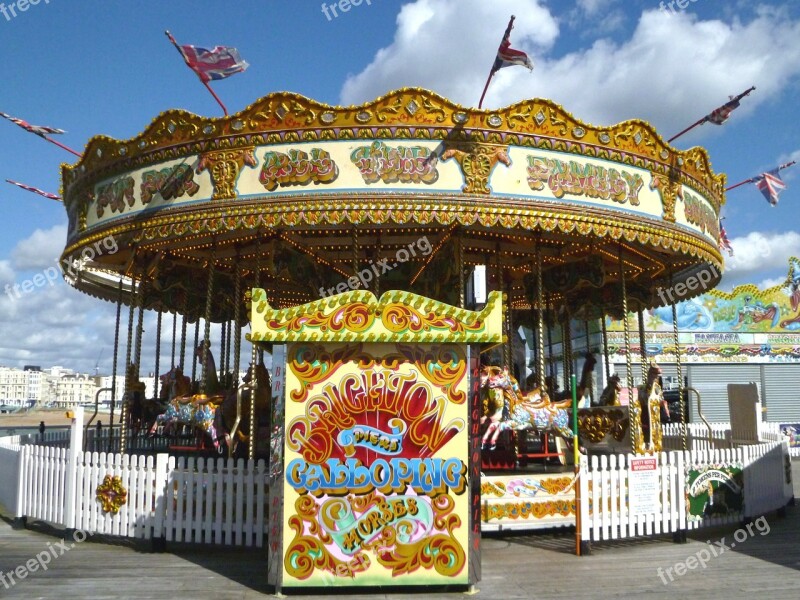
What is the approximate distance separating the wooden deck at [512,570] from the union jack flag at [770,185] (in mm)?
6918

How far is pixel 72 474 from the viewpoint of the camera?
27.4 feet

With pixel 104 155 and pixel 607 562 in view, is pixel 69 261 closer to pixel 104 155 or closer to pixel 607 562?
pixel 104 155

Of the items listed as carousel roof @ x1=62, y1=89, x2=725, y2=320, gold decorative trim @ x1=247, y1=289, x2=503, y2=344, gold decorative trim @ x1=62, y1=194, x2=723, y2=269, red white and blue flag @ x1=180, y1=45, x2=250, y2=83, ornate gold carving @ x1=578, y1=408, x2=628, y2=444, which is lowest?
ornate gold carving @ x1=578, y1=408, x2=628, y2=444

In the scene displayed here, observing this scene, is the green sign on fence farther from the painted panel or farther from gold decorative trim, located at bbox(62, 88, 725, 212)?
gold decorative trim, located at bbox(62, 88, 725, 212)

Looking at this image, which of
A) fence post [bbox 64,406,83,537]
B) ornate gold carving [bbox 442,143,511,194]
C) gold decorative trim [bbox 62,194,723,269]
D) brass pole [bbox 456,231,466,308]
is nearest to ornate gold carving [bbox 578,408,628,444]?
brass pole [bbox 456,231,466,308]

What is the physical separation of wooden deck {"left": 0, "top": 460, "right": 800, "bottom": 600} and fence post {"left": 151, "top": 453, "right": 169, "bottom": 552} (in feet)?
Answer: 0.52

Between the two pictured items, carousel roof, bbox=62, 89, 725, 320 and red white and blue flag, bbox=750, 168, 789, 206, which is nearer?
carousel roof, bbox=62, 89, 725, 320

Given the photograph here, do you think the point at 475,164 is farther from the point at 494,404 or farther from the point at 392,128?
the point at 494,404

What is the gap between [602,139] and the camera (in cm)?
934

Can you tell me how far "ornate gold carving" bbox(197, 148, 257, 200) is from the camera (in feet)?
29.1

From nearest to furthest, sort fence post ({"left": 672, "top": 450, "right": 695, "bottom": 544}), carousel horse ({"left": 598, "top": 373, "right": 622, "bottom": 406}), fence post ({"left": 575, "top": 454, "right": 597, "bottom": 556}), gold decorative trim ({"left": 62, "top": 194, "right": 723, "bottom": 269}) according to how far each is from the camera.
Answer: fence post ({"left": 575, "top": 454, "right": 597, "bottom": 556}) < fence post ({"left": 672, "top": 450, "right": 695, "bottom": 544}) < gold decorative trim ({"left": 62, "top": 194, "right": 723, "bottom": 269}) < carousel horse ({"left": 598, "top": 373, "right": 622, "bottom": 406})

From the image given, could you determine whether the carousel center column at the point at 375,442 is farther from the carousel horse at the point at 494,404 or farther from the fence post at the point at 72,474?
the fence post at the point at 72,474

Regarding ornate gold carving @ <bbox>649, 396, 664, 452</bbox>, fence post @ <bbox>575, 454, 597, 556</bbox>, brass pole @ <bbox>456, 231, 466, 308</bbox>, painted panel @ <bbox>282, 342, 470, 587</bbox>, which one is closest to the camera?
painted panel @ <bbox>282, 342, 470, 587</bbox>

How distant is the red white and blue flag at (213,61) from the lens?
914 cm
